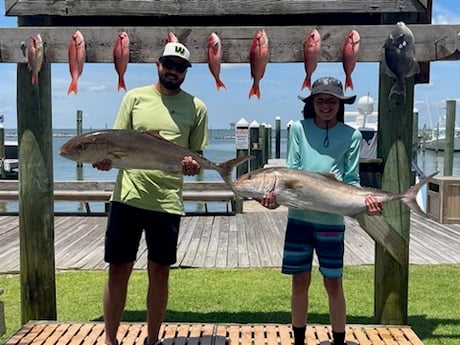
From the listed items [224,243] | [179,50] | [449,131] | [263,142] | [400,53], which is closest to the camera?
[179,50]

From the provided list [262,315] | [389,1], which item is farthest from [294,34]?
[262,315]

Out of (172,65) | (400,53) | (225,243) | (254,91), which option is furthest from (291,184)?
(225,243)

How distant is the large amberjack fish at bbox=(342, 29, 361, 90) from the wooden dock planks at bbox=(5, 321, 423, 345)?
1.85 m

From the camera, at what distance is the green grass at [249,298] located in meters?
4.82

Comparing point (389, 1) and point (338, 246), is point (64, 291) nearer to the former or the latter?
point (338, 246)

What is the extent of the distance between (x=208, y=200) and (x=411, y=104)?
266 inches

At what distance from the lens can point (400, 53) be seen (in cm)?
362

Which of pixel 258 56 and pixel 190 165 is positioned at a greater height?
pixel 258 56

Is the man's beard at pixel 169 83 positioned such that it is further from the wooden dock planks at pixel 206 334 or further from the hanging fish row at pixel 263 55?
the wooden dock planks at pixel 206 334

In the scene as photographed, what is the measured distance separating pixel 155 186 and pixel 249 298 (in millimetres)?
2513

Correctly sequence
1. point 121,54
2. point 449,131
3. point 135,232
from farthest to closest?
point 449,131 → point 121,54 → point 135,232

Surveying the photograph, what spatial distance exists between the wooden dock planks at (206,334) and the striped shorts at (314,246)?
2.38 feet

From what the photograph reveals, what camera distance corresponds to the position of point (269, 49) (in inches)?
151

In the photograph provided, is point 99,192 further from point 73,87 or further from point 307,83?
point 307,83
